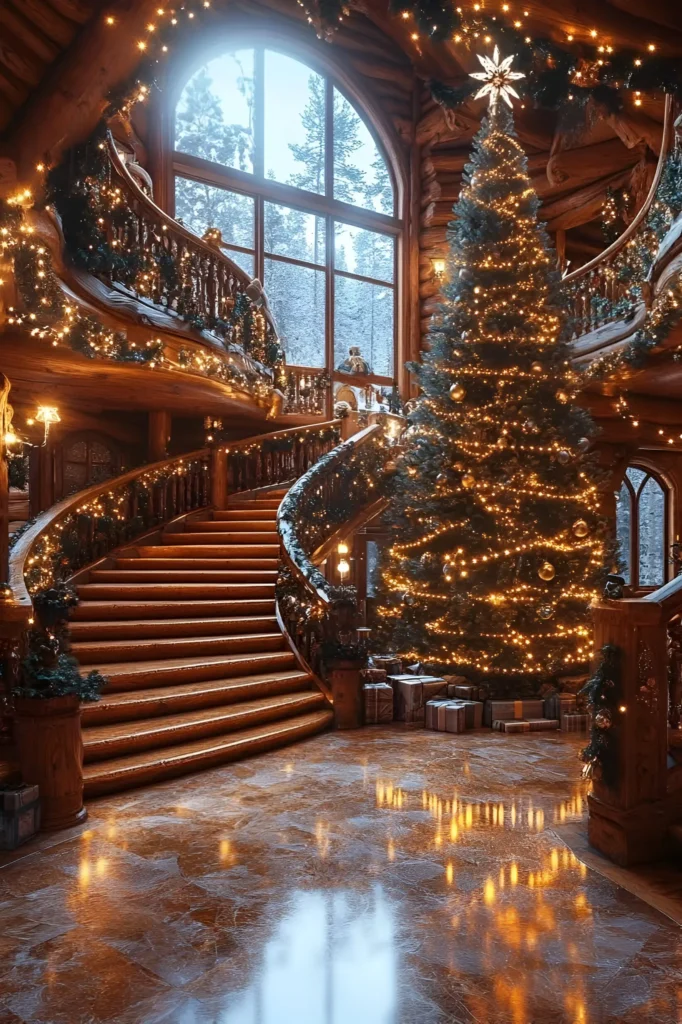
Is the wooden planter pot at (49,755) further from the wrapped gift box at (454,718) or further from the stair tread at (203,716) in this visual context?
the wrapped gift box at (454,718)

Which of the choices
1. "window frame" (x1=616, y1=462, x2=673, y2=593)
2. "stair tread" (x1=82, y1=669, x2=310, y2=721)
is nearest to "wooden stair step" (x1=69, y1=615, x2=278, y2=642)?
"stair tread" (x1=82, y1=669, x2=310, y2=721)

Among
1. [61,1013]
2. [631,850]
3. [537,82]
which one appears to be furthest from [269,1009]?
[537,82]

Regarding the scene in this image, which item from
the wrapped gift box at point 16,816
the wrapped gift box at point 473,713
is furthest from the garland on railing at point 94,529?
the wrapped gift box at point 473,713

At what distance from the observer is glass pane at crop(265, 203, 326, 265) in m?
15.6

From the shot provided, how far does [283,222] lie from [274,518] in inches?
335

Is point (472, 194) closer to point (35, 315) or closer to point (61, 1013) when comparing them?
point (35, 315)

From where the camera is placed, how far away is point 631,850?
3.75 m

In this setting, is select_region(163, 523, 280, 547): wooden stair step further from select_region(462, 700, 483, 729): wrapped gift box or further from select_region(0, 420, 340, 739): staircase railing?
select_region(462, 700, 483, 729): wrapped gift box

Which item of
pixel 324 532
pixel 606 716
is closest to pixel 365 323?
pixel 324 532

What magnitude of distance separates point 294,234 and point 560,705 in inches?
486

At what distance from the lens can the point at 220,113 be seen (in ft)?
48.3

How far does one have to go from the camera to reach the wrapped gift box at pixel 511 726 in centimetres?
668

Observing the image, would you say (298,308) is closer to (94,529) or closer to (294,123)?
(294,123)

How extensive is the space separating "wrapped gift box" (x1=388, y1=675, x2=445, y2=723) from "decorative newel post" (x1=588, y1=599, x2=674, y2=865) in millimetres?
3083
